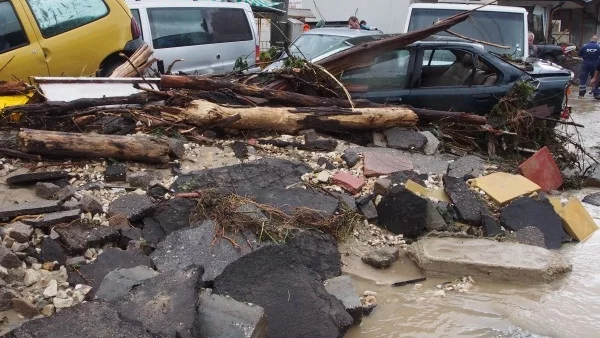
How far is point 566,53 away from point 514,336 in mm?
18486

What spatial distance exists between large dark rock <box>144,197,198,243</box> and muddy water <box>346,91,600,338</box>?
1.40 m

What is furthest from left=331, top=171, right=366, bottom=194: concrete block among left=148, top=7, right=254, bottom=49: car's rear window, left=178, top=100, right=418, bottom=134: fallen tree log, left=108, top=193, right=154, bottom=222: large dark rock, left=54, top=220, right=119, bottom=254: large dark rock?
left=148, top=7, right=254, bottom=49: car's rear window

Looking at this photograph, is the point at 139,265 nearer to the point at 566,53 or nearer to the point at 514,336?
the point at 514,336

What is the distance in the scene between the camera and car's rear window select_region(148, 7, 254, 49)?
9367mm

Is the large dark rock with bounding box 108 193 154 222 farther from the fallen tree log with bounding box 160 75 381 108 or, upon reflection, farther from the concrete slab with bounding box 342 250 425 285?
the fallen tree log with bounding box 160 75 381 108

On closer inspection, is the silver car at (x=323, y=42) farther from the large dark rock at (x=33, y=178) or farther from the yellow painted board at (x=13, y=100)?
the large dark rock at (x=33, y=178)

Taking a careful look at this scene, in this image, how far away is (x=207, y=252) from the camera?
4.19 m

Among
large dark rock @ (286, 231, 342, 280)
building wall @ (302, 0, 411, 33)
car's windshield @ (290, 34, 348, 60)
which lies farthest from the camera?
building wall @ (302, 0, 411, 33)

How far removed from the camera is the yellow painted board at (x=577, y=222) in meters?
5.52

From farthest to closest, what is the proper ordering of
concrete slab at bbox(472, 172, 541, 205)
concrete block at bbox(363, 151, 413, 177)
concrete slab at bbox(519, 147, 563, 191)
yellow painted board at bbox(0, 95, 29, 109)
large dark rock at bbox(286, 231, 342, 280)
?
concrete slab at bbox(519, 147, 563, 191) < yellow painted board at bbox(0, 95, 29, 109) < concrete block at bbox(363, 151, 413, 177) < concrete slab at bbox(472, 172, 541, 205) < large dark rock at bbox(286, 231, 342, 280)

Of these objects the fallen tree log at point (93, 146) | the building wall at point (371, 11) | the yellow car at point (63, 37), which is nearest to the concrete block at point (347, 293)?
the fallen tree log at point (93, 146)

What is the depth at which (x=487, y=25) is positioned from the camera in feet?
33.4

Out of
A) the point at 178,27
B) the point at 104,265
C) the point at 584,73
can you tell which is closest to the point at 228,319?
the point at 104,265

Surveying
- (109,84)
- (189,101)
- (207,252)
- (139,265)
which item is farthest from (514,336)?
(109,84)
